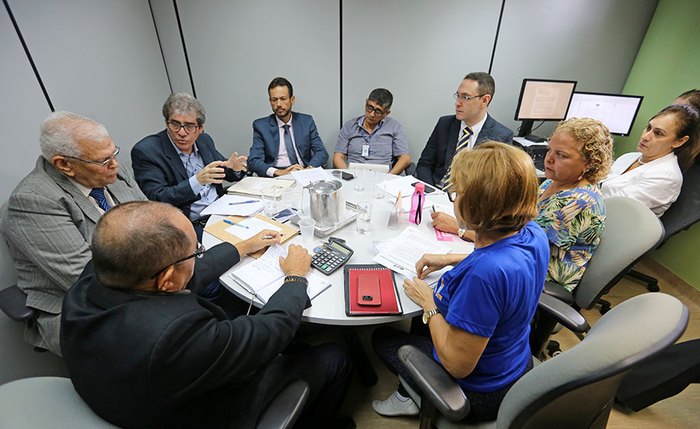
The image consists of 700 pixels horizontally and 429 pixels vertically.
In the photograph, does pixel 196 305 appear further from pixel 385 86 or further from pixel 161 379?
pixel 385 86

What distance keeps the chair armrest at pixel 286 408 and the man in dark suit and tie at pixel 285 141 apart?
2097 millimetres

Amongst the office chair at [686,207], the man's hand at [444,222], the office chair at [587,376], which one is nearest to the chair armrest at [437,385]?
the office chair at [587,376]

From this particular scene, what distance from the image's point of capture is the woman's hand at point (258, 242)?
4.44 feet

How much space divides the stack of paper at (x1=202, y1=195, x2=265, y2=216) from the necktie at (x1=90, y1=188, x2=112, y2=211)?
45 centimetres

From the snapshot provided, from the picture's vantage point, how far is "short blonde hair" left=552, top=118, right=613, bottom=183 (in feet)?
4.26

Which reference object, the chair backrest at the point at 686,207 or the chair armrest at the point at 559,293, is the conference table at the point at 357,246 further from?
the chair backrest at the point at 686,207

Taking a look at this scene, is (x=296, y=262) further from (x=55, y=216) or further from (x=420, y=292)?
(x=55, y=216)

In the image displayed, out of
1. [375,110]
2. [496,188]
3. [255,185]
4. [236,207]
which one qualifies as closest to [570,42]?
[375,110]

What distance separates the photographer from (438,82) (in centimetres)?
312

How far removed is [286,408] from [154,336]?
0.42 metres

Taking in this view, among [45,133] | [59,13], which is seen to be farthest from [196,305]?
[59,13]

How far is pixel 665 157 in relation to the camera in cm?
201

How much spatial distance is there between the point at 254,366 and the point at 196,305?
246 mm

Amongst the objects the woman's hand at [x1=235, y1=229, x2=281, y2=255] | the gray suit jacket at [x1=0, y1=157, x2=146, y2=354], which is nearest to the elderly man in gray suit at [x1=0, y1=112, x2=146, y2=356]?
the gray suit jacket at [x1=0, y1=157, x2=146, y2=354]
